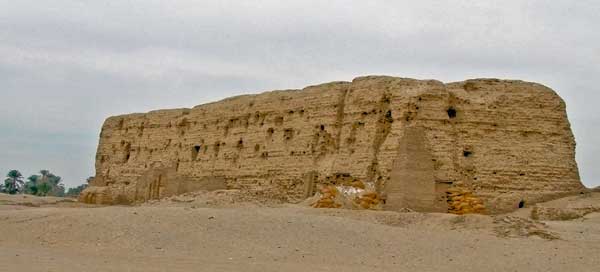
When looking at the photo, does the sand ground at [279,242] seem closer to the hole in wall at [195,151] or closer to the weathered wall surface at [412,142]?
the weathered wall surface at [412,142]

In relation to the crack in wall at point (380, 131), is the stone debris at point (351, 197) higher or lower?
lower

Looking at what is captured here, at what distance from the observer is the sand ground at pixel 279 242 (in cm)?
1474

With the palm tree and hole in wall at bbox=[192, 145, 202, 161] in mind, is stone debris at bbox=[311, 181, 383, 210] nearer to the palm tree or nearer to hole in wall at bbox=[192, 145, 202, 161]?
hole in wall at bbox=[192, 145, 202, 161]

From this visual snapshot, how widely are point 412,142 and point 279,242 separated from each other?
953 centimetres

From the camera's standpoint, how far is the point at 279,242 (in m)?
17.2

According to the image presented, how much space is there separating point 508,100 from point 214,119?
44.3 feet

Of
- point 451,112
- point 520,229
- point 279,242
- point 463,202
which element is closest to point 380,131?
point 451,112

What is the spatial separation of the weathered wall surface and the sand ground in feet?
13.3

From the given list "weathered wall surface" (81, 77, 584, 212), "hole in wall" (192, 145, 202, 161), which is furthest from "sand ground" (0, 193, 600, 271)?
"hole in wall" (192, 145, 202, 161)

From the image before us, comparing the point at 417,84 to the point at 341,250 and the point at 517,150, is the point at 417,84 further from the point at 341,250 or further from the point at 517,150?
the point at 341,250

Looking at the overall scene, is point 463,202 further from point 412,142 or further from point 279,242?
point 279,242

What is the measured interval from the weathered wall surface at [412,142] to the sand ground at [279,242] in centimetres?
405

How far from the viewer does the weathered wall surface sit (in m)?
25.4

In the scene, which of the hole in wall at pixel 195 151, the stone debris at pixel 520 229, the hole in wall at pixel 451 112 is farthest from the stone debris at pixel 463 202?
the hole in wall at pixel 195 151
